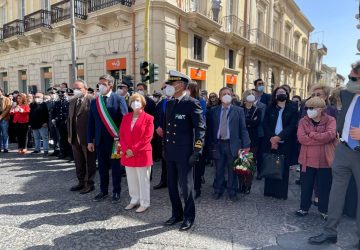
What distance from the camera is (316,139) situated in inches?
162

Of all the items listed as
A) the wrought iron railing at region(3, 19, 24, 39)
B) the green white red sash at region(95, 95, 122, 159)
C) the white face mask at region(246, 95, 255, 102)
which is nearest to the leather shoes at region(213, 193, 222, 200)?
the green white red sash at region(95, 95, 122, 159)

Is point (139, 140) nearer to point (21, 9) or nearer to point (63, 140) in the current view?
point (63, 140)

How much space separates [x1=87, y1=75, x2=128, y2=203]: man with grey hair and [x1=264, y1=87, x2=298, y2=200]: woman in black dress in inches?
103

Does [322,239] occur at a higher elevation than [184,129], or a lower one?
lower

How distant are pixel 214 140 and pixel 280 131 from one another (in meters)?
1.15

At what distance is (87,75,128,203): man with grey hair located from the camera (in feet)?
16.1

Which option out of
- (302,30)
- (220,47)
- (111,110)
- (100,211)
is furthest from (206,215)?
(302,30)

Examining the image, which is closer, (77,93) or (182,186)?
(182,186)

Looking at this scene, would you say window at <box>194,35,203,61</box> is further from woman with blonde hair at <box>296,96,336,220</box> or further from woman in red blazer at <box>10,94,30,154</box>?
woman with blonde hair at <box>296,96,336,220</box>

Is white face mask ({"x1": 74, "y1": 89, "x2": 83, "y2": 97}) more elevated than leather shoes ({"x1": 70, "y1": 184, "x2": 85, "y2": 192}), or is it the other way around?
white face mask ({"x1": 74, "y1": 89, "x2": 83, "y2": 97})

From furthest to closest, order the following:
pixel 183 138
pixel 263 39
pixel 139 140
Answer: pixel 263 39, pixel 139 140, pixel 183 138

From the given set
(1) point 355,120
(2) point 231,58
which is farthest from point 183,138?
(2) point 231,58

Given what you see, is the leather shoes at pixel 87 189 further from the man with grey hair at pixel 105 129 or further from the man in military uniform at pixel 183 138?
the man in military uniform at pixel 183 138

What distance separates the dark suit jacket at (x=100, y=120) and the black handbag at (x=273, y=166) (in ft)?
8.60
